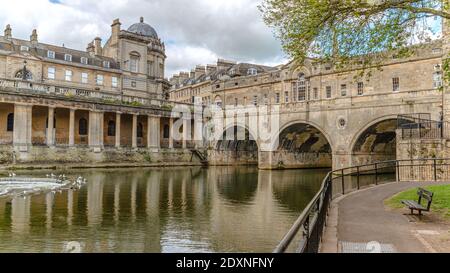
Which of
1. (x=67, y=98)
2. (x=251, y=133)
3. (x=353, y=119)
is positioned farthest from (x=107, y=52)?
(x=353, y=119)

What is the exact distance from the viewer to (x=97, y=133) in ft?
116

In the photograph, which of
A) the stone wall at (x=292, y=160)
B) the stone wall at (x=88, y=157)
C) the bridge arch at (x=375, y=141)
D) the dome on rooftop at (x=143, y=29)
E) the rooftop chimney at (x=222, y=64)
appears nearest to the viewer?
the bridge arch at (x=375, y=141)

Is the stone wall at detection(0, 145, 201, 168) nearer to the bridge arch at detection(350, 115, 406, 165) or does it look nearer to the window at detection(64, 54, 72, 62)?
the window at detection(64, 54, 72, 62)

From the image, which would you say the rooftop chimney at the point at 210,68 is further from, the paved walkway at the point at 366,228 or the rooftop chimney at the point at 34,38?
the paved walkway at the point at 366,228

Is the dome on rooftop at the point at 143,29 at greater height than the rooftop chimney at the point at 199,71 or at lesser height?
greater

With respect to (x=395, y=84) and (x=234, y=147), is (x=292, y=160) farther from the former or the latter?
(x=395, y=84)

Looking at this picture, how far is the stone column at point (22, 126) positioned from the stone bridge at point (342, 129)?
1874 cm

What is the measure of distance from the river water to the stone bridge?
14019mm

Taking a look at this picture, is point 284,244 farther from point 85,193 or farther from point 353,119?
point 353,119

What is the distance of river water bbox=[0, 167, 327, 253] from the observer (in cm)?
832

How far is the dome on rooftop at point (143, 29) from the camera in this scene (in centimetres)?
5302

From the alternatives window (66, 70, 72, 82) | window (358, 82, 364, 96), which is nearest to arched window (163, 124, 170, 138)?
window (66, 70, 72, 82)

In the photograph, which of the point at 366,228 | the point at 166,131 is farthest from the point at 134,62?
the point at 366,228

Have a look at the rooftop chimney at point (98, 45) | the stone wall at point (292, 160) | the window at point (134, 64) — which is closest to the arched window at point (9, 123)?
the window at point (134, 64)
